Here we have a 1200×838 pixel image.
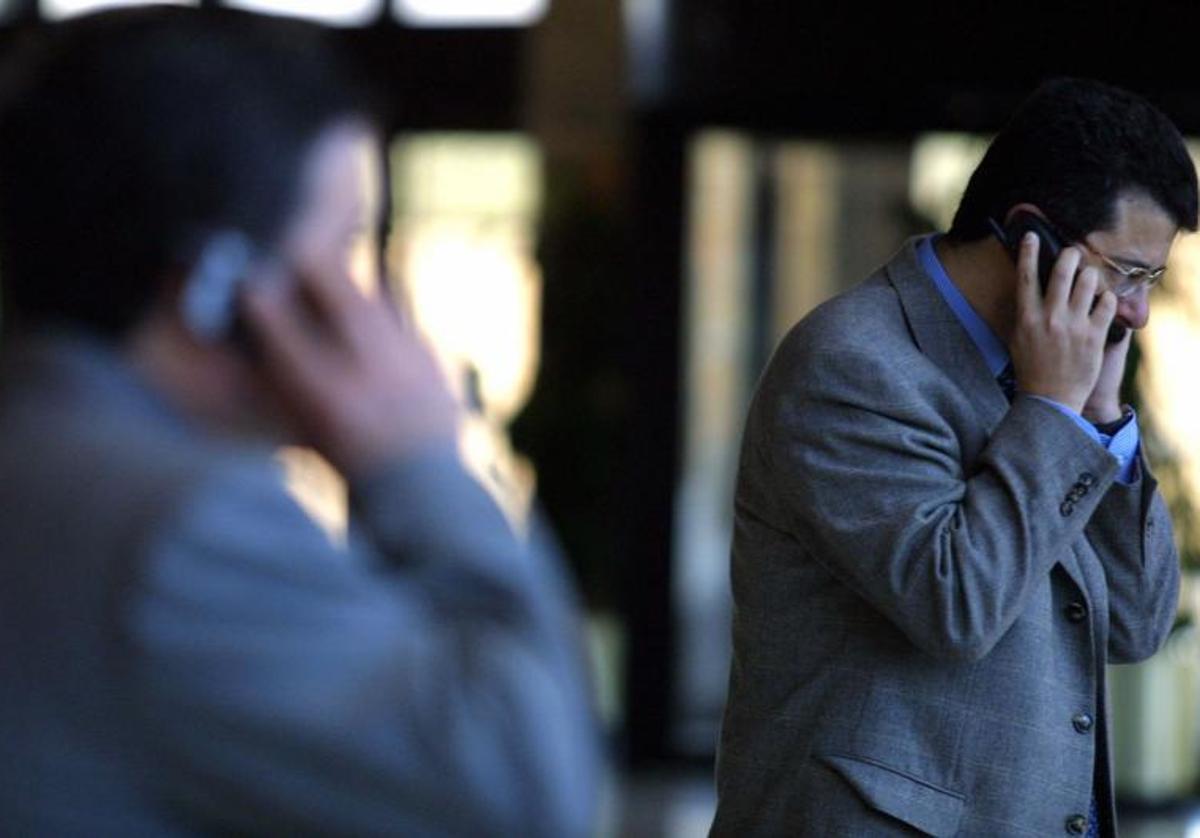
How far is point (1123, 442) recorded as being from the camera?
2209 millimetres

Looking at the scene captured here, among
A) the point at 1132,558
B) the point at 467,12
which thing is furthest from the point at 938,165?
the point at 1132,558

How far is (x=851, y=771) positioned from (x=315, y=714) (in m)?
1.10

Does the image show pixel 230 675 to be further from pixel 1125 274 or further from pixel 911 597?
pixel 1125 274

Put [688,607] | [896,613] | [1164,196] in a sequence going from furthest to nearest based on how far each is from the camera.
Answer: [688,607] → [1164,196] → [896,613]

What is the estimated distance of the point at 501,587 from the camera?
111 centimetres

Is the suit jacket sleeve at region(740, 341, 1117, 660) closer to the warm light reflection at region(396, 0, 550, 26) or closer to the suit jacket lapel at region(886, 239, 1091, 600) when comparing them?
the suit jacket lapel at region(886, 239, 1091, 600)

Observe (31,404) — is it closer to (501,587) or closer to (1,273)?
(1,273)

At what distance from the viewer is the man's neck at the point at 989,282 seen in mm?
2205

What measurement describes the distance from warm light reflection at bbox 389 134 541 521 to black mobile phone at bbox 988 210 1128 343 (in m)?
5.03

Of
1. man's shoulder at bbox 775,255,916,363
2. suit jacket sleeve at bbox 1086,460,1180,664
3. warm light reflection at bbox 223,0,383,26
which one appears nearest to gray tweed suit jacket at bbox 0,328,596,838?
man's shoulder at bbox 775,255,916,363

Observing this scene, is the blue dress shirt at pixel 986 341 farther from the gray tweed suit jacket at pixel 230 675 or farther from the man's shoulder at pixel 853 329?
the gray tweed suit jacket at pixel 230 675

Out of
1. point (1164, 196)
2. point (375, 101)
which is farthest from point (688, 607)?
point (375, 101)

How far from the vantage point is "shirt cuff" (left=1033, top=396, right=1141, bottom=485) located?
6.79 feet

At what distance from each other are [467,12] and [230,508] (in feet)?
21.9
